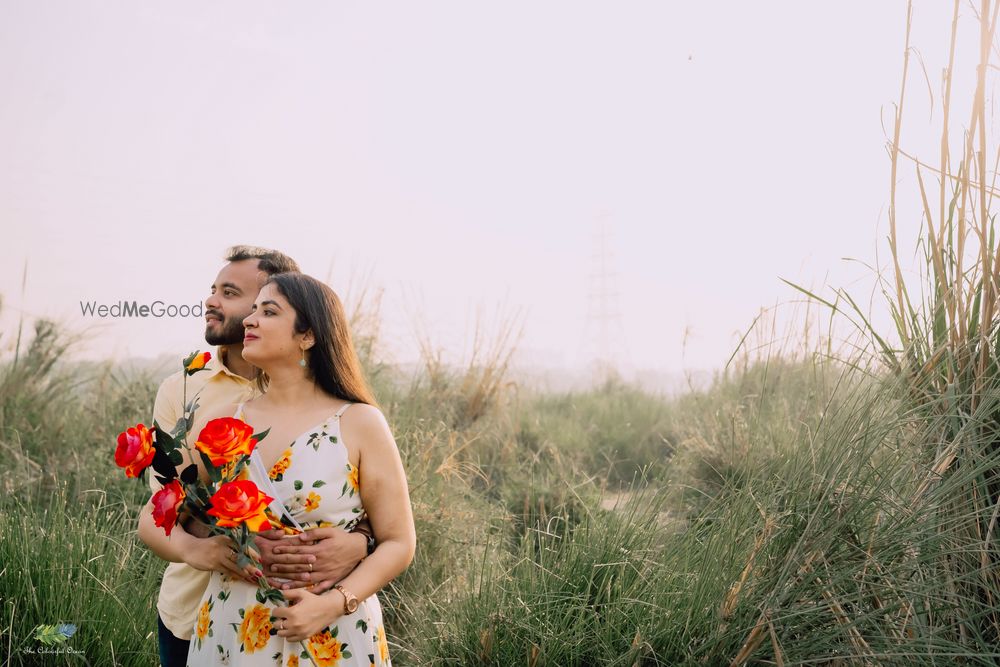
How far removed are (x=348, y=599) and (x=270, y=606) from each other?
20 centimetres

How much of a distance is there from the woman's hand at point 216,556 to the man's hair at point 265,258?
3.52 feet

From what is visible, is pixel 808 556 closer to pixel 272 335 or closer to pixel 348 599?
pixel 348 599

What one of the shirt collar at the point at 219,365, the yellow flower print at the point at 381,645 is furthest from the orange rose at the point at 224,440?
the shirt collar at the point at 219,365

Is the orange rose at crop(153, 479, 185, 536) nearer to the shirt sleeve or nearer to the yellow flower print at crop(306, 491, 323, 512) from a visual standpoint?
the yellow flower print at crop(306, 491, 323, 512)

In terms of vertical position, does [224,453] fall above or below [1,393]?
above

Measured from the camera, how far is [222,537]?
6.77 ft

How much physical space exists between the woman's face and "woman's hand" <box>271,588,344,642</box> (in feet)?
1.93

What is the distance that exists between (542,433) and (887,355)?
537 cm

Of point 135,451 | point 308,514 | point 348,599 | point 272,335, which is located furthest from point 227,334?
point 348,599

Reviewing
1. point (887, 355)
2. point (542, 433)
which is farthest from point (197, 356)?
point (542, 433)

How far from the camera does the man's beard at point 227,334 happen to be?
286cm

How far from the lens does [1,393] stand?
634 centimetres

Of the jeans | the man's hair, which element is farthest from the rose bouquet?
the man's hair

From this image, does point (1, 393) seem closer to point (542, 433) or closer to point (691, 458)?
point (542, 433)
